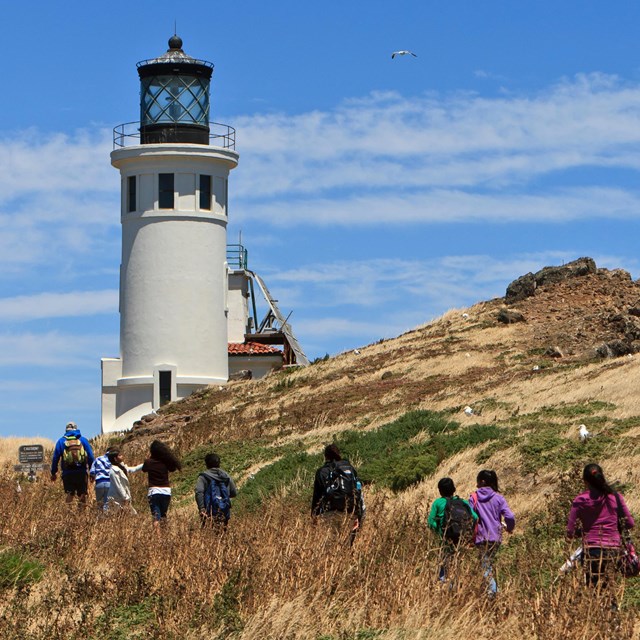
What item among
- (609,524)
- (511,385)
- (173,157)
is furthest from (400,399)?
(609,524)

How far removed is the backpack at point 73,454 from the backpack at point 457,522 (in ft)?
25.8

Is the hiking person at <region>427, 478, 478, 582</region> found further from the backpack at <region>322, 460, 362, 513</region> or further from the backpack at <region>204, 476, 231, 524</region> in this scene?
the backpack at <region>204, 476, 231, 524</region>

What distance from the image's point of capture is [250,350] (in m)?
50.0

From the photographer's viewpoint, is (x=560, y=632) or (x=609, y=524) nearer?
(x=560, y=632)

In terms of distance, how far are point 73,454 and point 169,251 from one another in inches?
1038

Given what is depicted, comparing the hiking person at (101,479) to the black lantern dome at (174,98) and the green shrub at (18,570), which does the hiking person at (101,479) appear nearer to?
the green shrub at (18,570)

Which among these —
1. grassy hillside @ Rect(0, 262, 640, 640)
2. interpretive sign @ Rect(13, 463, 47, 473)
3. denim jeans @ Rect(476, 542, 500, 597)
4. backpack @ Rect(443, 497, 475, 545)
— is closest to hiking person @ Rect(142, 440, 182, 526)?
grassy hillside @ Rect(0, 262, 640, 640)

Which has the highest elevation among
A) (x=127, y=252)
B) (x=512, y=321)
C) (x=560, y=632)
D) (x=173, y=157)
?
(x=173, y=157)

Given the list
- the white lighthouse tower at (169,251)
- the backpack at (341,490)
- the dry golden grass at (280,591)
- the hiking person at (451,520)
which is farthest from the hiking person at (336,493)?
the white lighthouse tower at (169,251)

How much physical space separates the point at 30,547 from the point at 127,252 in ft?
108

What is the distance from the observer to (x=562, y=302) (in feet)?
146

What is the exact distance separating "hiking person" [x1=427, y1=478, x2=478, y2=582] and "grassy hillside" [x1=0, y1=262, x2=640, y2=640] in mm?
190

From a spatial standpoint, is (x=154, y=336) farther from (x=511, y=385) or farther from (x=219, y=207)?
(x=511, y=385)

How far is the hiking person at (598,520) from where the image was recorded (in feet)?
39.1
